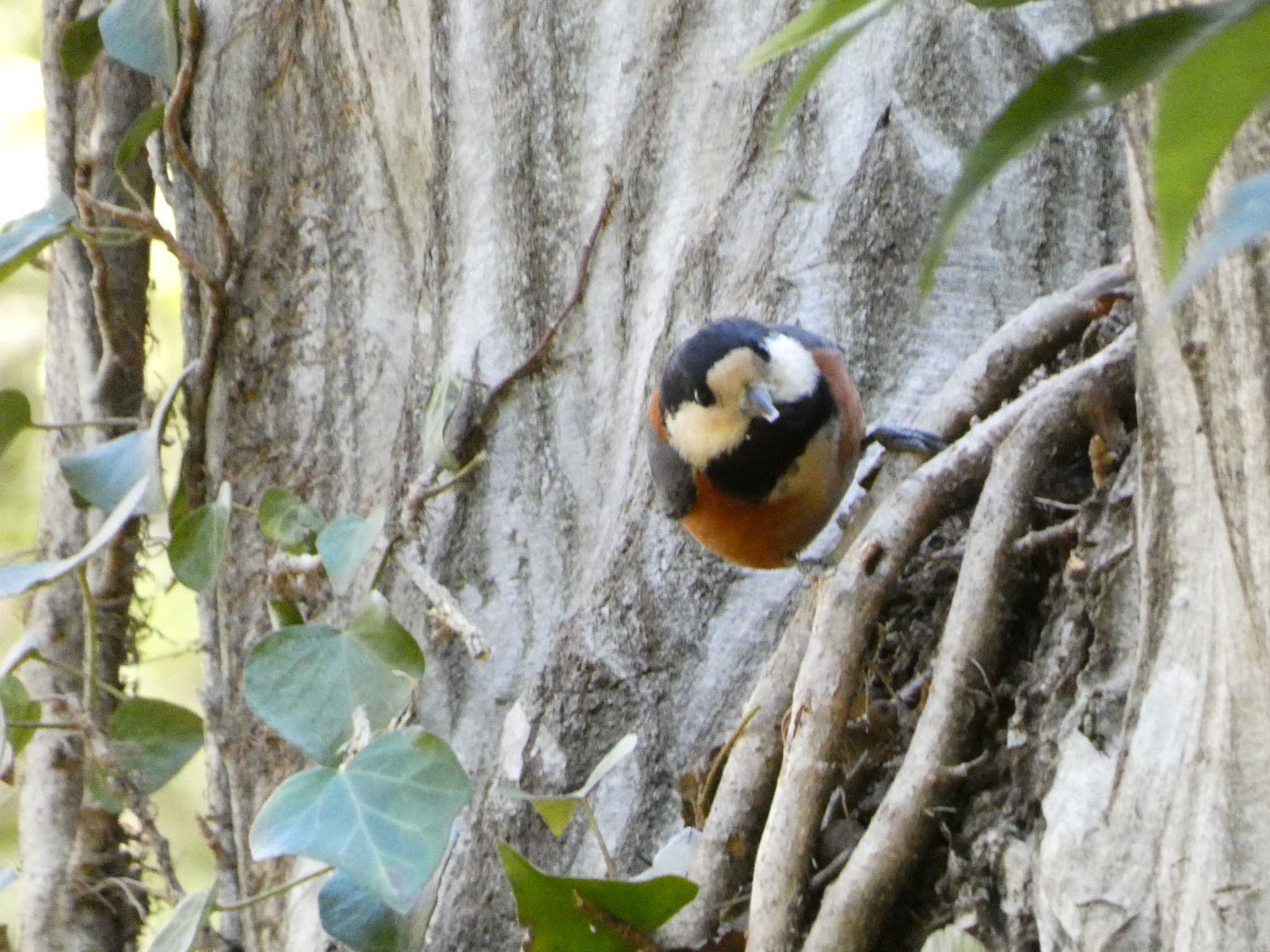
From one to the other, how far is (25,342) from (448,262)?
2.58 metres

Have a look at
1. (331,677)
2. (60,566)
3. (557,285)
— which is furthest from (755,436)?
(60,566)

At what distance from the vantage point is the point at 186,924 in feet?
4.39

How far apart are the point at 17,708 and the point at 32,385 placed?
2.30 m

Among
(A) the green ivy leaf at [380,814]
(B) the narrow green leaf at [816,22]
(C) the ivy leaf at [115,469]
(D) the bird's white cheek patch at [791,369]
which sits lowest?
(A) the green ivy leaf at [380,814]

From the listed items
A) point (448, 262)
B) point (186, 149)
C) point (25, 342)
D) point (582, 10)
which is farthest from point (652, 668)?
point (25, 342)

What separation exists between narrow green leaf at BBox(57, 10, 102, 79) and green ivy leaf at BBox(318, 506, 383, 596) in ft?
3.06

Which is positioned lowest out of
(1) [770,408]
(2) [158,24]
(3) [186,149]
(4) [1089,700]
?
(4) [1089,700]

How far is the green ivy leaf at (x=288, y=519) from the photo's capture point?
170 centimetres

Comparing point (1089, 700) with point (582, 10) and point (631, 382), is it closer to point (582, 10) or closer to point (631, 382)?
point (631, 382)

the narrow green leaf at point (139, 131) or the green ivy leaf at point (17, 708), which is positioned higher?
the narrow green leaf at point (139, 131)

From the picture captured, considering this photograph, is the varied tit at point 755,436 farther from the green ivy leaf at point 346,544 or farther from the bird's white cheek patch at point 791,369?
the green ivy leaf at point 346,544

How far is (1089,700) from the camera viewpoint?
36.6 inches

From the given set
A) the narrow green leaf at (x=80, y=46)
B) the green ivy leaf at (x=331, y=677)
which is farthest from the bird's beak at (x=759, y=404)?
the narrow green leaf at (x=80, y=46)

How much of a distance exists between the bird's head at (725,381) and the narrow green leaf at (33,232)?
82 cm
